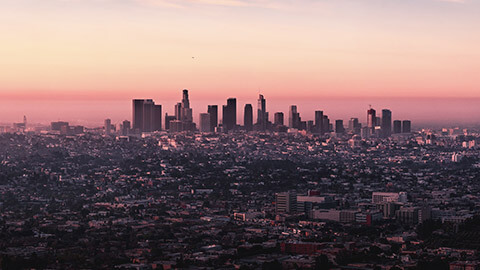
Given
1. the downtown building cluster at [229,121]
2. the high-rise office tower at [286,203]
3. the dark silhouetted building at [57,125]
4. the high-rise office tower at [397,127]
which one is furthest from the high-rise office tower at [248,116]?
the high-rise office tower at [286,203]

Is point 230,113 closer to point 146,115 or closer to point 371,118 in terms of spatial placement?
point 146,115

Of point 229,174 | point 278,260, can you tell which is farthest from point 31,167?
point 278,260

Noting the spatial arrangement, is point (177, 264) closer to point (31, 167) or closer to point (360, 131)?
point (31, 167)

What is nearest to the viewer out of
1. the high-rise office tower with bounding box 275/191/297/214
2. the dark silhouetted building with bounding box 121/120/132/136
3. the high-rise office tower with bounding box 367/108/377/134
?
the high-rise office tower with bounding box 275/191/297/214

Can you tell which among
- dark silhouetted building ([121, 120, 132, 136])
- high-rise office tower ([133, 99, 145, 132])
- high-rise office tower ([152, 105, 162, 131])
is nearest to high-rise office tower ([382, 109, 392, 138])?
high-rise office tower ([152, 105, 162, 131])

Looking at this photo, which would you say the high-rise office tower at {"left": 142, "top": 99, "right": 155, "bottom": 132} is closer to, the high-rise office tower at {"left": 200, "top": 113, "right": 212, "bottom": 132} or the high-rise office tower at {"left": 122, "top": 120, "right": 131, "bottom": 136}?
the high-rise office tower at {"left": 122, "top": 120, "right": 131, "bottom": 136}
